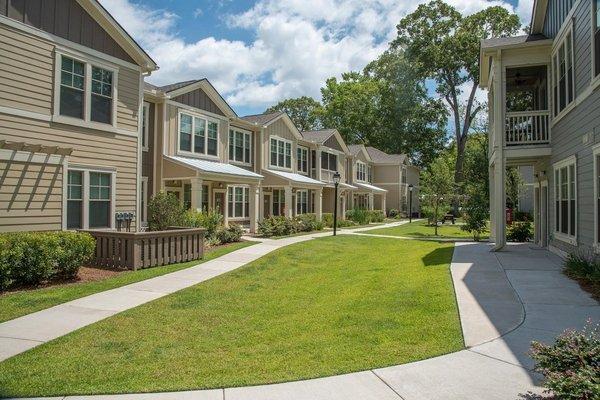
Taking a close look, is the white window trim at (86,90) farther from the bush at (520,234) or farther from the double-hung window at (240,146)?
the bush at (520,234)

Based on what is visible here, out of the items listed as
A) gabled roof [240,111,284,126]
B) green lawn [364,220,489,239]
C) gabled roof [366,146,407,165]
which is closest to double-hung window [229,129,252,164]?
gabled roof [240,111,284,126]

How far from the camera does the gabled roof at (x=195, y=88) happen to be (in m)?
18.4

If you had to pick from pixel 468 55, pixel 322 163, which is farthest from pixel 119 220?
pixel 468 55

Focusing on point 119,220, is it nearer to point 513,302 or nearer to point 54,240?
point 54,240

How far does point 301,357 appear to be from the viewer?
198 inches

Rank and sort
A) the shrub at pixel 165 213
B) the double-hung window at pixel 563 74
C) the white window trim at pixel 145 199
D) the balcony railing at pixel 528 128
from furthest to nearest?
the white window trim at pixel 145 199 → the shrub at pixel 165 213 → the balcony railing at pixel 528 128 → the double-hung window at pixel 563 74

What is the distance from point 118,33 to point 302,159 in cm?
1884

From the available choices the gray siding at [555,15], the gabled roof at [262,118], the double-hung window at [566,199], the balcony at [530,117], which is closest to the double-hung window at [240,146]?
the gabled roof at [262,118]

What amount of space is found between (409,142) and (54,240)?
172 feet

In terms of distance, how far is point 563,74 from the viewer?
40.5ft

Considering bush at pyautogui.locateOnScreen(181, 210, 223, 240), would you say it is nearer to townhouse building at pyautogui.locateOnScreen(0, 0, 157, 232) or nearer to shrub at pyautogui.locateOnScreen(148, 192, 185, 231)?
shrub at pyautogui.locateOnScreen(148, 192, 185, 231)

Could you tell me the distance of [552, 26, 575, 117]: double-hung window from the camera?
11457mm

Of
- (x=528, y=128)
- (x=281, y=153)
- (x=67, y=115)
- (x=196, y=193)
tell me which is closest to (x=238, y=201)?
(x=281, y=153)

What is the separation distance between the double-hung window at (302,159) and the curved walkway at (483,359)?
2236cm
